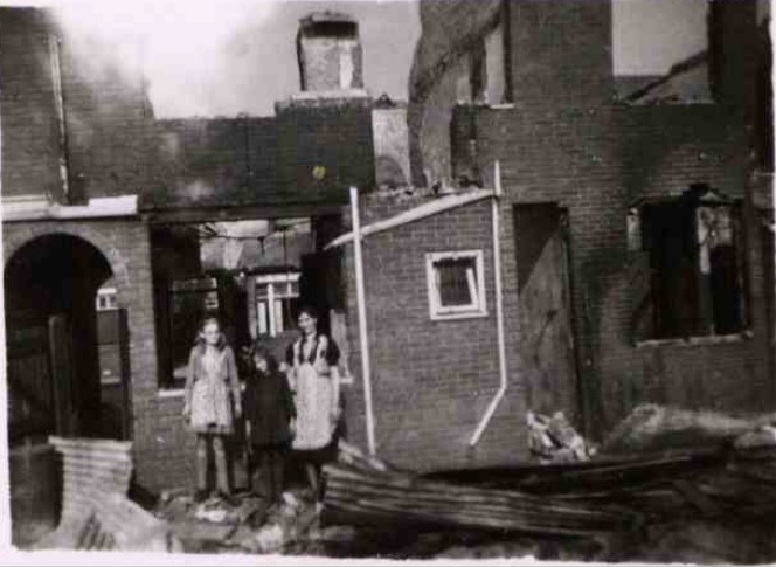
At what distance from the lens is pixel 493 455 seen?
630cm

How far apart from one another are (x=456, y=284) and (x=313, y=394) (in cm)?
161

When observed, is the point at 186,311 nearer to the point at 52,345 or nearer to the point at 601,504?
the point at 52,345

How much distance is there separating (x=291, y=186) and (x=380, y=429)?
2.61 meters

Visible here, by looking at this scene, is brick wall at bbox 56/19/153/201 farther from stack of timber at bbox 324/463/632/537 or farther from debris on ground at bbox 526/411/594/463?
debris on ground at bbox 526/411/594/463

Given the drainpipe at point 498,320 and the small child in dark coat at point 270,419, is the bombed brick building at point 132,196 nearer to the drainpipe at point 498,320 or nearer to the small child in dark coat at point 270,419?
the small child in dark coat at point 270,419

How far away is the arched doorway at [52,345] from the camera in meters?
6.03

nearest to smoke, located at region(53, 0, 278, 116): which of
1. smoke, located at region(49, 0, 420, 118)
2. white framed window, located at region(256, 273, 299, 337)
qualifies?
smoke, located at region(49, 0, 420, 118)

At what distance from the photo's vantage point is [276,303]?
1013 cm

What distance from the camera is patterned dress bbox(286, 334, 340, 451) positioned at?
19.1ft

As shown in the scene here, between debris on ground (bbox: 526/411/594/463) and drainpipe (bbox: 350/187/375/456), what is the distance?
1453 millimetres

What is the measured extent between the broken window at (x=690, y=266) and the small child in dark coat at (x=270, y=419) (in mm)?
3390

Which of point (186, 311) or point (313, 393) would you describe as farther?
point (186, 311)

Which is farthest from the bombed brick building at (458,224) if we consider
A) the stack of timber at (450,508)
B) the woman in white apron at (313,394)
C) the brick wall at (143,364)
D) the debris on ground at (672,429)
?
the stack of timber at (450,508)

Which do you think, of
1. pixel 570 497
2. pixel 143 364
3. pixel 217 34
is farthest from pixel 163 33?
pixel 570 497
